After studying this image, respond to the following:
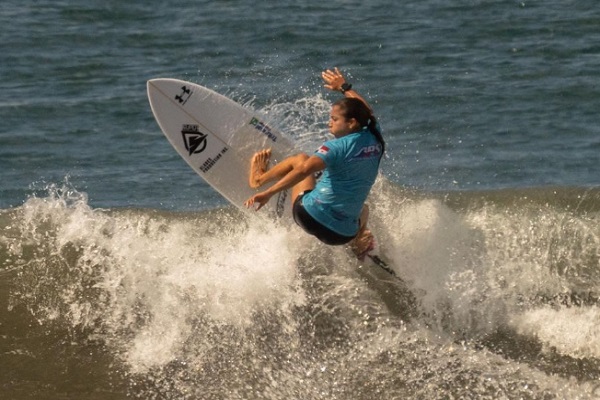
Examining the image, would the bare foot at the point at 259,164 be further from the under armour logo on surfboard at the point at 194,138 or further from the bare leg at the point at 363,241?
the bare leg at the point at 363,241

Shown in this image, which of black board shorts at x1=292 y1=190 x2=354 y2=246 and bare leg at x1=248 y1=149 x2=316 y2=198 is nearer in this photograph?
black board shorts at x1=292 y1=190 x2=354 y2=246

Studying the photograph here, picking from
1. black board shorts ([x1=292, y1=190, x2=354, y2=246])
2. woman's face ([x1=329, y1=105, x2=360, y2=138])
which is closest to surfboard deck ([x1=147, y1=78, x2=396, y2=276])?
black board shorts ([x1=292, y1=190, x2=354, y2=246])

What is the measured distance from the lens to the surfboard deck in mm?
9570

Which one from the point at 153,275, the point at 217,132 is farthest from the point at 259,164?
the point at 153,275

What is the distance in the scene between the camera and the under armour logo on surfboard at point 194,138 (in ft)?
31.9

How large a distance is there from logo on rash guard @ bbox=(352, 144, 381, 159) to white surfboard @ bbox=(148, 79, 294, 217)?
138cm

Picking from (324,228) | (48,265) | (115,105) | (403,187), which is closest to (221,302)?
(324,228)

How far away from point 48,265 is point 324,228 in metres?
2.44

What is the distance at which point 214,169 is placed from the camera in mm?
9695

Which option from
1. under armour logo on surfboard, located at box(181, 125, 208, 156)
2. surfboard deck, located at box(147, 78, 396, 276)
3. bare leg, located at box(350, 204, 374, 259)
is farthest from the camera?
under armour logo on surfboard, located at box(181, 125, 208, 156)

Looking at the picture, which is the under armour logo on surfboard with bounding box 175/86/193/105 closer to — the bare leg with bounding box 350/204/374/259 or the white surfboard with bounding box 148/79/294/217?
the white surfboard with bounding box 148/79/294/217

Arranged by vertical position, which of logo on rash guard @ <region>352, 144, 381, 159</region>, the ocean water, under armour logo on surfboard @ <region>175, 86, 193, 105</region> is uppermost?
logo on rash guard @ <region>352, 144, 381, 159</region>

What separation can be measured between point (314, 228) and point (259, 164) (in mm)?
1150

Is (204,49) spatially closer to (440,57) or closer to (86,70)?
(86,70)
